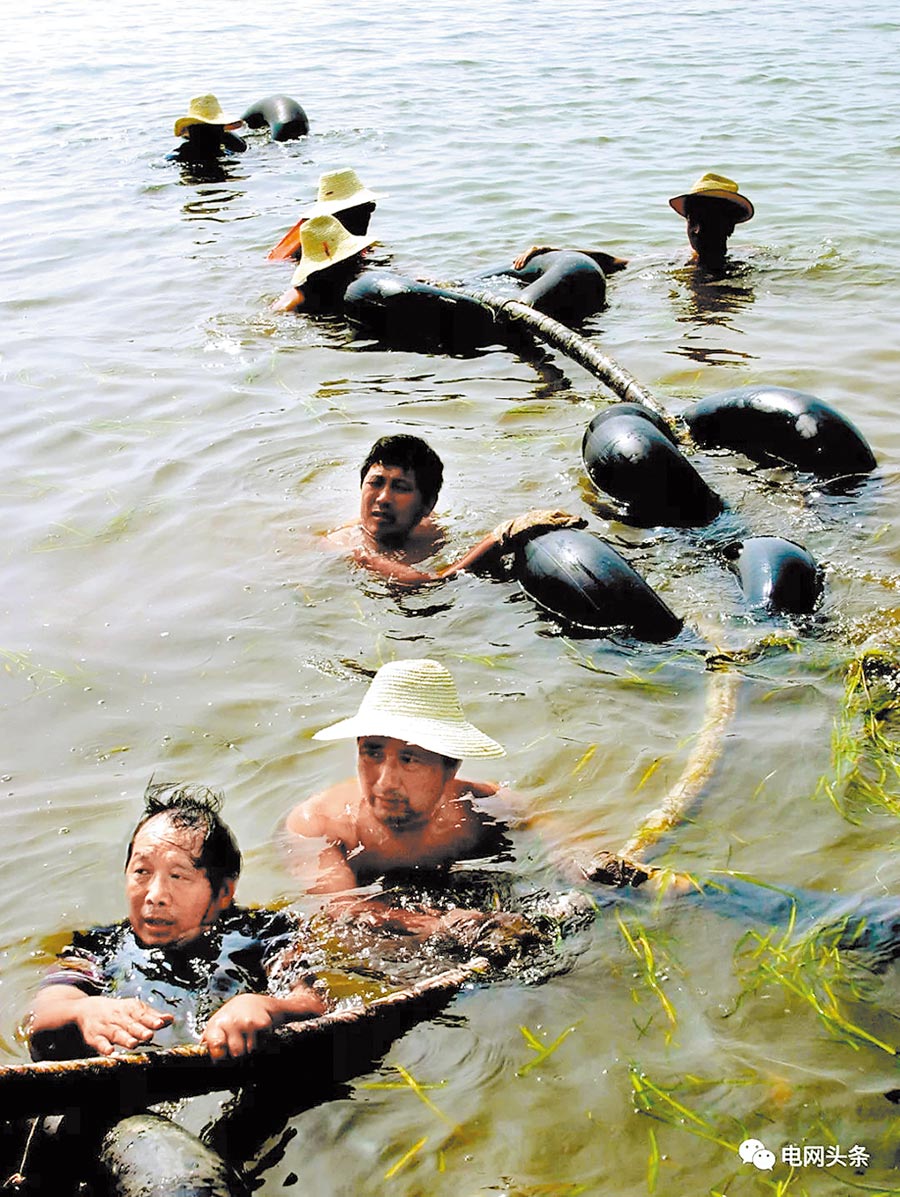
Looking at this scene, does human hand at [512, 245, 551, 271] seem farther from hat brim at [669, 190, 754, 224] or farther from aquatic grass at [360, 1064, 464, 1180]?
aquatic grass at [360, 1064, 464, 1180]

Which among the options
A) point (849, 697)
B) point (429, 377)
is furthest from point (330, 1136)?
point (429, 377)

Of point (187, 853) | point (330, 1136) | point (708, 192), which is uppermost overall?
point (708, 192)

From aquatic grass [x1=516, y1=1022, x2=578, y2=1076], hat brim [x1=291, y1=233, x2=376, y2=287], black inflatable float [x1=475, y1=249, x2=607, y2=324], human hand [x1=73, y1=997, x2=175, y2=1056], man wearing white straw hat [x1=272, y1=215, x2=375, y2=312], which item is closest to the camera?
human hand [x1=73, y1=997, x2=175, y2=1056]

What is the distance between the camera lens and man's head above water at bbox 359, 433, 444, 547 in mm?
5512

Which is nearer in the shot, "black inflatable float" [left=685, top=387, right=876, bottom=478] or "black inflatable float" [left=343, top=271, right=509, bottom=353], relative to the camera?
"black inflatable float" [left=685, top=387, right=876, bottom=478]

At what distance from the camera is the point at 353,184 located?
9836 millimetres

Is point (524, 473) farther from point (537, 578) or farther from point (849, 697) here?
point (849, 697)

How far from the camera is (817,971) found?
3.03m

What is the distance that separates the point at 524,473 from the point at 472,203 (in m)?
6.37

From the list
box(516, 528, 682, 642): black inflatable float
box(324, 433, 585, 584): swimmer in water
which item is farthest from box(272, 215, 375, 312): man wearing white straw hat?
box(516, 528, 682, 642): black inflatable float

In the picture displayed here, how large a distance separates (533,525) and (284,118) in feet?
37.4

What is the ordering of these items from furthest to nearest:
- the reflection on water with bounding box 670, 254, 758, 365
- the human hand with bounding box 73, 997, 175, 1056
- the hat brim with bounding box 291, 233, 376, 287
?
the hat brim with bounding box 291, 233, 376, 287 → the reflection on water with bounding box 670, 254, 758, 365 → the human hand with bounding box 73, 997, 175, 1056

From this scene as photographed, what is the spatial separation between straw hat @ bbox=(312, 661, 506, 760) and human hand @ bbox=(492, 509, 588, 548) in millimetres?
1571

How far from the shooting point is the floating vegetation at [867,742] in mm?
3713
